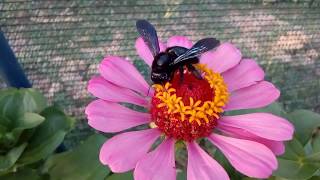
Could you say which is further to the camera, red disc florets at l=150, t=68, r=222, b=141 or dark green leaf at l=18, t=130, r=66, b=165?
dark green leaf at l=18, t=130, r=66, b=165

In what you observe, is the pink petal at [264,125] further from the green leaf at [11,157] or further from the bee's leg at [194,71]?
the green leaf at [11,157]

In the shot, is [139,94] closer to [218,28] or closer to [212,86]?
[212,86]

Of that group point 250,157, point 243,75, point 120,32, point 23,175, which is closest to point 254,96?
point 243,75

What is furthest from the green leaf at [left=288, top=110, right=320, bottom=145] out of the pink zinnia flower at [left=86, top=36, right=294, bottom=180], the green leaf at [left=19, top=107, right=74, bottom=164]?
the green leaf at [left=19, top=107, right=74, bottom=164]

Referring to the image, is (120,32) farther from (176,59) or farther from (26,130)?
(176,59)

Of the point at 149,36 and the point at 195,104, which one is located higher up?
the point at 149,36

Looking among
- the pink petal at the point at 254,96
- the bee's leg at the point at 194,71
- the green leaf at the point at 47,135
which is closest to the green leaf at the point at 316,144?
the pink petal at the point at 254,96

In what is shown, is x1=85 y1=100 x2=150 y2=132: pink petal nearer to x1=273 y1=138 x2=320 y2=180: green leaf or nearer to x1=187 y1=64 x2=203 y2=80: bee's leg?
x1=187 y1=64 x2=203 y2=80: bee's leg
